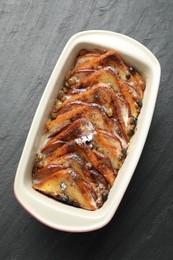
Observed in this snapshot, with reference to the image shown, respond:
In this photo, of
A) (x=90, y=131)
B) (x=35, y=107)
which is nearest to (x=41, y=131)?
(x=90, y=131)

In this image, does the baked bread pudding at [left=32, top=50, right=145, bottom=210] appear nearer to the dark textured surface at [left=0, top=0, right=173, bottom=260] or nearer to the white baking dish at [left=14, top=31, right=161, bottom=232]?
the white baking dish at [left=14, top=31, right=161, bottom=232]

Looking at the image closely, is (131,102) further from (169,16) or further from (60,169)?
Result: (169,16)

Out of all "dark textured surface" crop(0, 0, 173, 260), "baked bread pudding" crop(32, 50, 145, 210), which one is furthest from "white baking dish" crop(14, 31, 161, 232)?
"dark textured surface" crop(0, 0, 173, 260)

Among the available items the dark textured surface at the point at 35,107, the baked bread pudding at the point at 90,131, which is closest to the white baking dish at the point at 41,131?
the baked bread pudding at the point at 90,131

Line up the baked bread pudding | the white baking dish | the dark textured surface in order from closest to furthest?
1. the white baking dish
2. the baked bread pudding
3. the dark textured surface

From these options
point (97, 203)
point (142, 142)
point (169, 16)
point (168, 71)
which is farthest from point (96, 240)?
point (169, 16)

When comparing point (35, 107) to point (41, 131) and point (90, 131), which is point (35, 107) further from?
point (90, 131)
